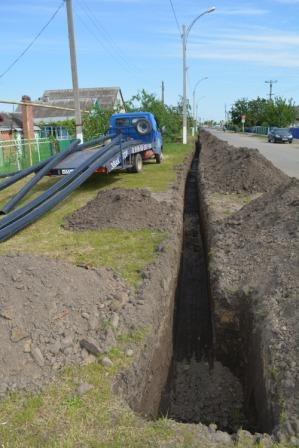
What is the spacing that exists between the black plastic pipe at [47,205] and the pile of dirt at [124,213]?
2.05 feet

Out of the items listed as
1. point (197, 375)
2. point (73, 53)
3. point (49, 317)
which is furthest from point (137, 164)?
point (49, 317)

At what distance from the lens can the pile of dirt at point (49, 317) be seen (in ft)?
12.8

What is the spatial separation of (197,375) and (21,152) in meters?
15.7

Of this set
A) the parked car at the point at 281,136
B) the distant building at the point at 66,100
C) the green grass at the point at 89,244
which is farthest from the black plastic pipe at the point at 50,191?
the distant building at the point at 66,100

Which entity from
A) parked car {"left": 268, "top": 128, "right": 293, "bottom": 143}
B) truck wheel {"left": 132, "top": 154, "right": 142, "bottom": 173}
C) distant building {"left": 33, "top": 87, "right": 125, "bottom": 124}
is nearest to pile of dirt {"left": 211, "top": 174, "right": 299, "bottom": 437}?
truck wheel {"left": 132, "top": 154, "right": 142, "bottom": 173}

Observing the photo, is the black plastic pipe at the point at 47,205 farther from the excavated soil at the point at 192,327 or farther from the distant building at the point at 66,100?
the distant building at the point at 66,100

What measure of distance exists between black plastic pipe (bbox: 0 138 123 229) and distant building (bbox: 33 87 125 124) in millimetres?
37818

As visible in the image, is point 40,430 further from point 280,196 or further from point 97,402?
point 280,196

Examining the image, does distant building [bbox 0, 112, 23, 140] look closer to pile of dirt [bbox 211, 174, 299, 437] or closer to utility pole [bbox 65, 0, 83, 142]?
utility pole [bbox 65, 0, 83, 142]

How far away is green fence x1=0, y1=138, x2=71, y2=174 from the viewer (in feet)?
59.2

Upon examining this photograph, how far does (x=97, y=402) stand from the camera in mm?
3541

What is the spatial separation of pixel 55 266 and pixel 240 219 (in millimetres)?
4326

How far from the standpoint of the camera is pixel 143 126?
669 inches

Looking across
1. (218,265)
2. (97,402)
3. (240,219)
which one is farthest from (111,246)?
(97,402)
